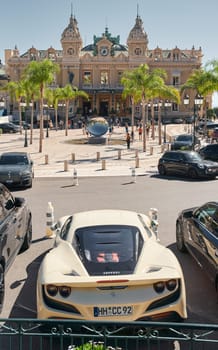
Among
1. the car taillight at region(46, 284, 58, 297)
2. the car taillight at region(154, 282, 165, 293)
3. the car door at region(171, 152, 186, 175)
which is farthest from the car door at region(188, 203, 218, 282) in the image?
the car door at region(171, 152, 186, 175)

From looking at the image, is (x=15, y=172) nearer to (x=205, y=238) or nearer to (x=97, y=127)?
(x=205, y=238)

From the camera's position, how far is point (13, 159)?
20578mm

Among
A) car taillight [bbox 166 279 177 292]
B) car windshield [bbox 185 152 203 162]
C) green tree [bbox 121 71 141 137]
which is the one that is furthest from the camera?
green tree [bbox 121 71 141 137]

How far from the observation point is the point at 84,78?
286ft

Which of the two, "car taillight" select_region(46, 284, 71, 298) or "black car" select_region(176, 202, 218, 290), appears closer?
"car taillight" select_region(46, 284, 71, 298)

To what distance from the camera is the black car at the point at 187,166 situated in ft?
69.8

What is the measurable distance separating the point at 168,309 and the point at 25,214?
5081 mm

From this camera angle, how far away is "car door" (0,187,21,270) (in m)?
7.31

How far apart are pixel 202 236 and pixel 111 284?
3.18 m

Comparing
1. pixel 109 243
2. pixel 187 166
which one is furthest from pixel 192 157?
pixel 109 243

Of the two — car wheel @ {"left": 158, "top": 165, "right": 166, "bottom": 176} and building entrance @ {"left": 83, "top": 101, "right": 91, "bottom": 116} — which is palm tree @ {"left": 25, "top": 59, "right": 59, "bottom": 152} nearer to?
car wheel @ {"left": 158, "top": 165, "right": 166, "bottom": 176}

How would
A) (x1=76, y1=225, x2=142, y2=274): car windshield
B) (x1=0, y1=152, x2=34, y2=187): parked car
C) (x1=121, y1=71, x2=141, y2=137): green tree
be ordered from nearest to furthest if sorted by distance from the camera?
(x1=76, y1=225, x2=142, y2=274): car windshield → (x1=0, y1=152, x2=34, y2=187): parked car → (x1=121, y1=71, x2=141, y2=137): green tree

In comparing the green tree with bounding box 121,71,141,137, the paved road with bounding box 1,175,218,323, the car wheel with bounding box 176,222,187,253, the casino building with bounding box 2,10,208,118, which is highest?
the casino building with bounding box 2,10,208,118

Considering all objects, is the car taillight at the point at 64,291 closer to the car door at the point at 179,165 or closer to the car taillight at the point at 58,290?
the car taillight at the point at 58,290
